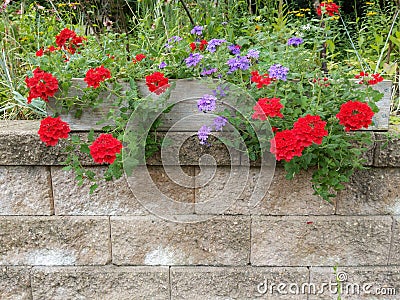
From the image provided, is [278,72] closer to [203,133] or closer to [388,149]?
[203,133]

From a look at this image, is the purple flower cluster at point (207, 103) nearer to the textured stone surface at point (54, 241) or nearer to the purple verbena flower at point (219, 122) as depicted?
the purple verbena flower at point (219, 122)

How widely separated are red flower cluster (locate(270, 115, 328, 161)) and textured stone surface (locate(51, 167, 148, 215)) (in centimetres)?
81

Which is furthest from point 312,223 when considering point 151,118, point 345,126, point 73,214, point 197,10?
point 197,10

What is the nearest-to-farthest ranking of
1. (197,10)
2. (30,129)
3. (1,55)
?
(30,129) → (1,55) → (197,10)

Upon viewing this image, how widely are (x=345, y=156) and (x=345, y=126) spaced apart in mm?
187

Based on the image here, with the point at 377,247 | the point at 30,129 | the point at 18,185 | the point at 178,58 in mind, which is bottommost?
the point at 377,247

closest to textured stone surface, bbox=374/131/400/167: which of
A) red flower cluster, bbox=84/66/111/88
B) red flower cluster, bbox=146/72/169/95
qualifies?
red flower cluster, bbox=146/72/169/95

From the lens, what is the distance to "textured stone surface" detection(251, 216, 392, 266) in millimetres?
1962

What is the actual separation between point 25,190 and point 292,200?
1.35 meters

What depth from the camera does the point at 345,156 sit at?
5.71 ft

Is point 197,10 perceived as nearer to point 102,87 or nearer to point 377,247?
point 102,87

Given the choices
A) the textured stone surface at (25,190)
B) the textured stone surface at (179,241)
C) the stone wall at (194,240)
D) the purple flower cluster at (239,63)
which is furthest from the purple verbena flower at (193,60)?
the textured stone surface at (25,190)

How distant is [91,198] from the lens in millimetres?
1955

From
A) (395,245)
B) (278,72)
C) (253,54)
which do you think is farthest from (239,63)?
(395,245)
